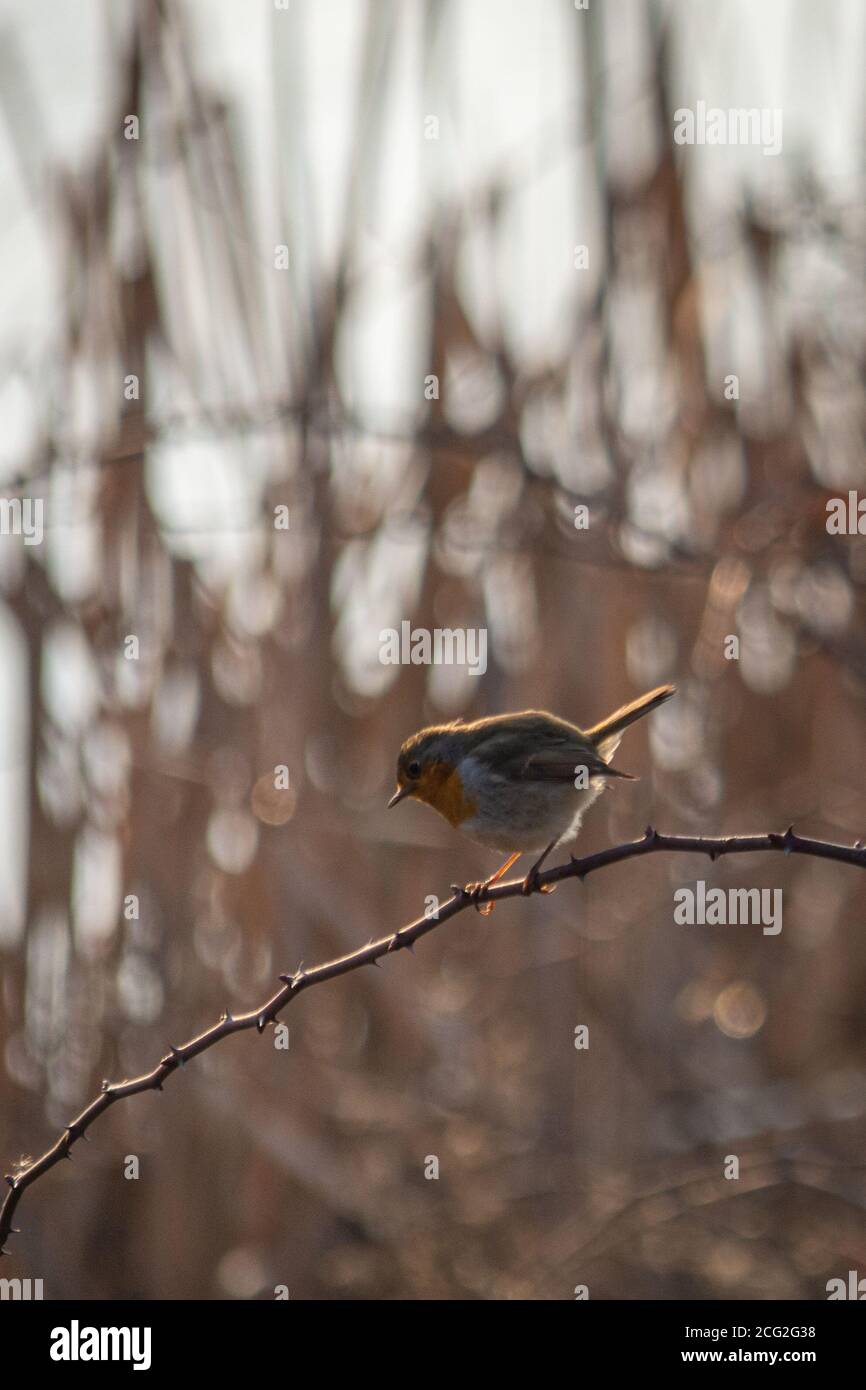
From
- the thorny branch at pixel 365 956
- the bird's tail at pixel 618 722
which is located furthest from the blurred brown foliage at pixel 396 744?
the thorny branch at pixel 365 956

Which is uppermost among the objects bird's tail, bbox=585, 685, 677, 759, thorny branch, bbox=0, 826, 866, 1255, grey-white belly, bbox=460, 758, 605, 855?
bird's tail, bbox=585, 685, 677, 759

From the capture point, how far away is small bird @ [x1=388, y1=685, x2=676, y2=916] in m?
2.70

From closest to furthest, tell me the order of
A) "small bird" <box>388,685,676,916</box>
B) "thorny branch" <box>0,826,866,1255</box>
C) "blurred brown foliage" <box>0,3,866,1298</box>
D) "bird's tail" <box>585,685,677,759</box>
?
"thorny branch" <box>0,826,866,1255</box> < "bird's tail" <box>585,685,677,759</box> < "small bird" <box>388,685,676,916</box> < "blurred brown foliage" <box>0,3,866,1298</box>

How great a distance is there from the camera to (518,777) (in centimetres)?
272

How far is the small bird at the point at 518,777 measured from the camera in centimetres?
270

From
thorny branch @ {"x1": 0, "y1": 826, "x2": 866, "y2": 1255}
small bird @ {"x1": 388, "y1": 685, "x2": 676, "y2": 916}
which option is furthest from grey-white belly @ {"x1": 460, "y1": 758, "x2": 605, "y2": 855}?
thorny branch @ {"x1": 0, "y1": 826, "x2": 866, "y2": 1255}

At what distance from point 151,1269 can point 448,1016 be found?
3.84ft

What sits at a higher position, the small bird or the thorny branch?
the small bird

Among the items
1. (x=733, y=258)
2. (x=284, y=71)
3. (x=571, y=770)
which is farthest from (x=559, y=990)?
(x=284, y=71)

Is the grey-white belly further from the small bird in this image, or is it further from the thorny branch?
the thorny branch

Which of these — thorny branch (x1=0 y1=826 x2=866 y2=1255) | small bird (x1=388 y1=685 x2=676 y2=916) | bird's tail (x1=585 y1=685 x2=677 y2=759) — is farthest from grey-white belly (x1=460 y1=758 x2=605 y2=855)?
thorny branch (x1=0 y1=826 x2=866 y2=1255)

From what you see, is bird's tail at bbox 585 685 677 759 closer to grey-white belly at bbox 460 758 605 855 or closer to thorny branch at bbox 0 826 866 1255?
grey-white belly at bbox 460 758 605 855

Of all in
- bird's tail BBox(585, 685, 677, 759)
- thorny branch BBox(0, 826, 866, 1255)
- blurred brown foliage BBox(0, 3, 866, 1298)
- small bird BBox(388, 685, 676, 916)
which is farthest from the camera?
blurred brown foliage BBox(0, 3, 866, 1298)

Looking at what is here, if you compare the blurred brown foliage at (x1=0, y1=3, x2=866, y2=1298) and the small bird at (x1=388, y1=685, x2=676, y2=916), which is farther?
the blurred brown foliage at (x1=0, y1=3, x2=866, y2=1298)
